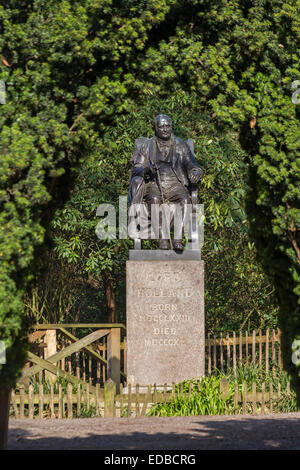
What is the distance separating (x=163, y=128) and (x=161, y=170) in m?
0.70

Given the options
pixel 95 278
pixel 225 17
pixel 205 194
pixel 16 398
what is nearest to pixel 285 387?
pixel 16 398

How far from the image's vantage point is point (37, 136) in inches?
223

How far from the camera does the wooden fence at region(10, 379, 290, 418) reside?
32.0 ft

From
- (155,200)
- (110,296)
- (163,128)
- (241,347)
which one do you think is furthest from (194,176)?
(110,296)

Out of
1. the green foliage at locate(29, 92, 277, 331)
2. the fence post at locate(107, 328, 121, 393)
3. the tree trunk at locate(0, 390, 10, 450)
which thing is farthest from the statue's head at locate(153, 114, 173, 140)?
the tree trunk at locate(0, 390, 10, 450)

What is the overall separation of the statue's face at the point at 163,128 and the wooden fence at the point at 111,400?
3.97 metres

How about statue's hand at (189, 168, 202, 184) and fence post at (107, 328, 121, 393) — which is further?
fence post at (107, 328, 121, 393)

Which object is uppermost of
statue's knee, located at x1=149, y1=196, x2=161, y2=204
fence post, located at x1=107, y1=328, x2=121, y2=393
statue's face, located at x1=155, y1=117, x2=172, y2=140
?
statue's face, located at x1=155, y1=117, x2=172, y2=140

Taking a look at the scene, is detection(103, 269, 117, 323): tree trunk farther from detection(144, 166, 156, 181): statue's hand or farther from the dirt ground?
the dirt ground

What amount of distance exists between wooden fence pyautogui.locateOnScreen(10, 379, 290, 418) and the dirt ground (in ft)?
2.24

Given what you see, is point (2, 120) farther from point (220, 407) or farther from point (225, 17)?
point (220, 407)

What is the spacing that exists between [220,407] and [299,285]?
4572mm

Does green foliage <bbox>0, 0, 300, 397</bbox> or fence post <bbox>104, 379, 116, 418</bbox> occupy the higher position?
green foliage <bbox>0, 0, 300, 397</bbox>

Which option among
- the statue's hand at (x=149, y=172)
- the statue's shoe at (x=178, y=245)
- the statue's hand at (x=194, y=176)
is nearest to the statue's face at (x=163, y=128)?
the statue's hand at (x=149, y=172)
